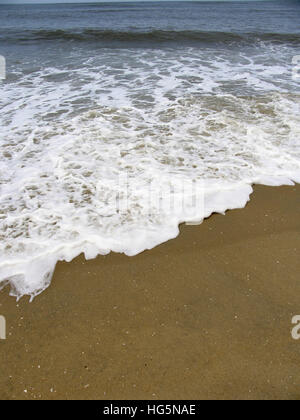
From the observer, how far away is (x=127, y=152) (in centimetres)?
Result: 446

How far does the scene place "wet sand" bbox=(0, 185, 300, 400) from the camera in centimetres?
194

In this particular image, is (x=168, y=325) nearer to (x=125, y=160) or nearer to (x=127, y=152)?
(x=125, y=160)

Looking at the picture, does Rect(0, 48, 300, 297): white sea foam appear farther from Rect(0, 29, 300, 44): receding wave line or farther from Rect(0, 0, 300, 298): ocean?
Rect(0, 29, 300, 44): receding wave line

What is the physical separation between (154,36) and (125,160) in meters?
13.8

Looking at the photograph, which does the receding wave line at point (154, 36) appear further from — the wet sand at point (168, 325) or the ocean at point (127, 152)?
the wet sand at point (168, 325)

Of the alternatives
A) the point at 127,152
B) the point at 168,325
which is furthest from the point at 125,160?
the point at 168,325

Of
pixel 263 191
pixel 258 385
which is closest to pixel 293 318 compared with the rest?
pixel 258 385

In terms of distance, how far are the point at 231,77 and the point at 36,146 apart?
20.8ft

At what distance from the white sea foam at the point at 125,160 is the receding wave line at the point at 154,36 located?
8471 mm

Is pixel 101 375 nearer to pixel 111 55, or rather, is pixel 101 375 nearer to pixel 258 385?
pixel 258 385

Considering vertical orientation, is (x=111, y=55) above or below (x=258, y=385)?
above

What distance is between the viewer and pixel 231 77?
8438 millimetres

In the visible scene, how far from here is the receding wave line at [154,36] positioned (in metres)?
14.6

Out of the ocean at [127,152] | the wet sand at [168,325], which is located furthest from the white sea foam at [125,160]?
the wet sand at [168,325]
